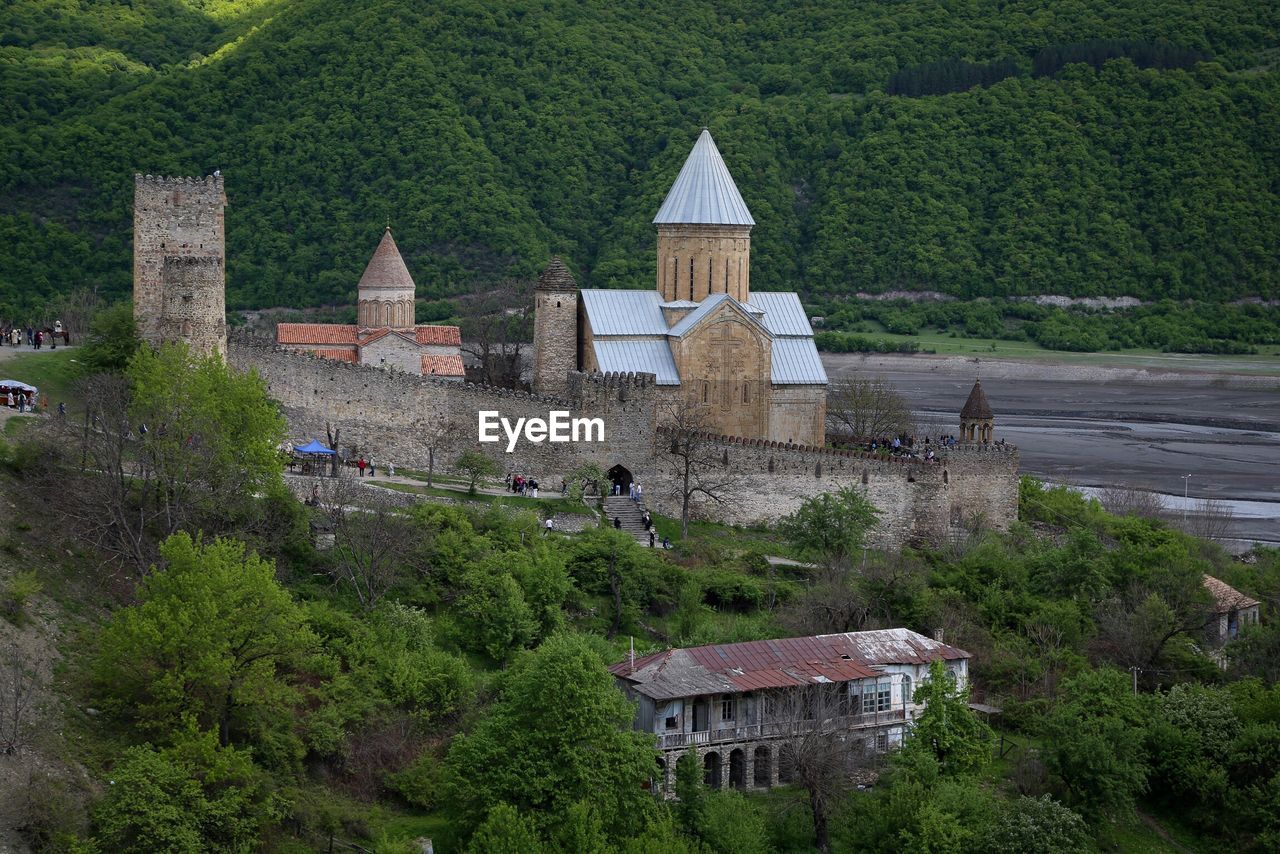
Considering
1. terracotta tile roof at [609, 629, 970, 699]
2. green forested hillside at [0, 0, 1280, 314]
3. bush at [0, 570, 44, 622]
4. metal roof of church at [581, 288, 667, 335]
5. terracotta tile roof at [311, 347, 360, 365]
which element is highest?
green forested hillside at [0, 0, 1280, 314]

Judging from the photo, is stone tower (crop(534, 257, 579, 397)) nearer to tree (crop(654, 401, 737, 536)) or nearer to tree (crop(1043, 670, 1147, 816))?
tree (crop(654, 401, 737, 536))

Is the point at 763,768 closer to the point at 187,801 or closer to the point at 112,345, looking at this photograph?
the point at 187,801

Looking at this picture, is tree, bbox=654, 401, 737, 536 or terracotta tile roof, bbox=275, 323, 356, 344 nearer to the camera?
tree, bbox=654, 401, 737, 536

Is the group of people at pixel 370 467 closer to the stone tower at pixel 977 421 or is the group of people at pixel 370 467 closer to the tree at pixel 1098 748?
the stone tower at pixel 977 421

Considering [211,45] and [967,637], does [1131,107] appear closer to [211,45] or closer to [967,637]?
[211,45]

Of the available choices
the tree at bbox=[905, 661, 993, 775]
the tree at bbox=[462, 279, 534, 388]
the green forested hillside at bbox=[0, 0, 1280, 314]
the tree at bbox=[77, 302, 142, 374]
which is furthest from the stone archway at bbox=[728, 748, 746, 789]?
the green forested hillside at bbox=[0, 0, 1280, 314]
